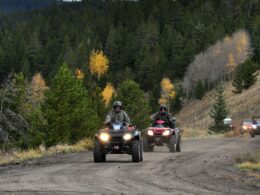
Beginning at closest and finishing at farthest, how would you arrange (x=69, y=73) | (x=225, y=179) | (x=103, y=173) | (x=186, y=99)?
(x=225, y=179), (x=103, y=173), (x=69, y=73), (x=186, y=99)

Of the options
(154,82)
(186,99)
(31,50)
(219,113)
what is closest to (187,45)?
(154,82)

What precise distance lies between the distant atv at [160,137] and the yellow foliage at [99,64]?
141859mm

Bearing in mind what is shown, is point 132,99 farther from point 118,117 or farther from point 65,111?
point 118,117

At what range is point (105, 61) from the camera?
168375 millimetres

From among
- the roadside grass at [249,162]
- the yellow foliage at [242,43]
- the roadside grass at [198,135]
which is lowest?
the roadside grass at [249,162]

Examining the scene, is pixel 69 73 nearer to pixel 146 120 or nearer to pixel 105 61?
pixel 146 120

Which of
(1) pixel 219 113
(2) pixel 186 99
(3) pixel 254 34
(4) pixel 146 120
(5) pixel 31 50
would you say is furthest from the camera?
(5) pixel 31 50

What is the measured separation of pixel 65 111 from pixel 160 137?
23.6m

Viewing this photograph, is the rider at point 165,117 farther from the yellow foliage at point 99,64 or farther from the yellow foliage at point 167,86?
the yellow foliage at point 99,64

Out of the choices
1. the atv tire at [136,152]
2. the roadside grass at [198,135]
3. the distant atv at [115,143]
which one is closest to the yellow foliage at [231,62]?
the roadside grass at [198,135]

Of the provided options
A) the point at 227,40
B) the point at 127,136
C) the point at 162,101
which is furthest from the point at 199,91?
the point at 127,136

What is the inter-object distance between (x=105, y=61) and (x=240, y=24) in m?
38.7

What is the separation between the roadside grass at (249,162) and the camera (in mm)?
15544

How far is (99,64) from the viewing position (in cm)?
16612
